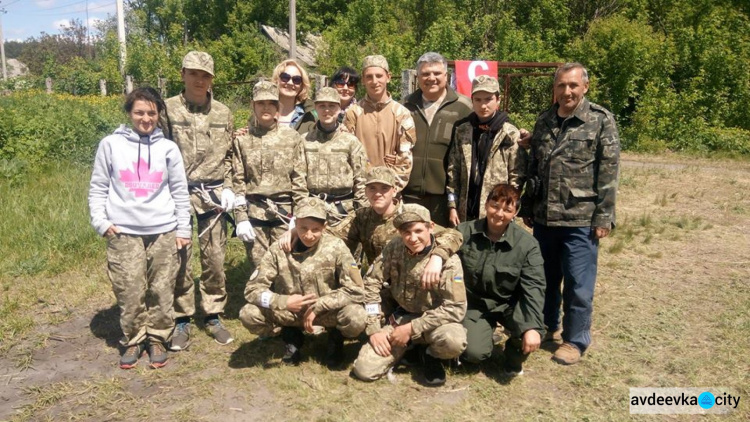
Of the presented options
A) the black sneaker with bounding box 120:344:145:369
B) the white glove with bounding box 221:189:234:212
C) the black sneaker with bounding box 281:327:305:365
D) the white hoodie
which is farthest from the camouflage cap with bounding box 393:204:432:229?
the black sneaker with bounding box 120:344:145:369

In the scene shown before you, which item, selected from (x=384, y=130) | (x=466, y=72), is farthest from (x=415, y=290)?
(x=466, y=72)

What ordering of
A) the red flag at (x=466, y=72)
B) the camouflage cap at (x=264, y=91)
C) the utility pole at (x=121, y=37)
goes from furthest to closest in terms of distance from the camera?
the utility pole at (x=121, y=37) < the red flag at (x=466, y=72) < the camouflage cap at (x=264, y=91)

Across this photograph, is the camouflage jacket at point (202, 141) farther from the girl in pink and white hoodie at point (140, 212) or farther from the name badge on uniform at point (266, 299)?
the name badge on uniform at point (266, 299)

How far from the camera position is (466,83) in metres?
8.05

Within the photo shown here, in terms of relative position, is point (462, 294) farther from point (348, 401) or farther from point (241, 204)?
point (241, 204)

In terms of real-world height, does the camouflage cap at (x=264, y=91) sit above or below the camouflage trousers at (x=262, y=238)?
above

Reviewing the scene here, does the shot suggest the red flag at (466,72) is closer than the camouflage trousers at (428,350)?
No

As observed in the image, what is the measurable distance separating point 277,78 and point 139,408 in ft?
8.59

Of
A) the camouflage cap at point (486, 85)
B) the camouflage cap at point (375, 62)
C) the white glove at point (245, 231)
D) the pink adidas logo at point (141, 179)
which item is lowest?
the white glove at point (245, 231)

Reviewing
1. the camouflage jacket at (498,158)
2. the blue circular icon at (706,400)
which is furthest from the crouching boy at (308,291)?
the blue circular icon at (706,400)

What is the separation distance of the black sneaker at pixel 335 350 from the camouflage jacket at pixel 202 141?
1.33 m

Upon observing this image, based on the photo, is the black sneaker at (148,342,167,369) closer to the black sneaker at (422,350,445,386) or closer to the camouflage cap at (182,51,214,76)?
the black sneaker at (422,350,445,386)
